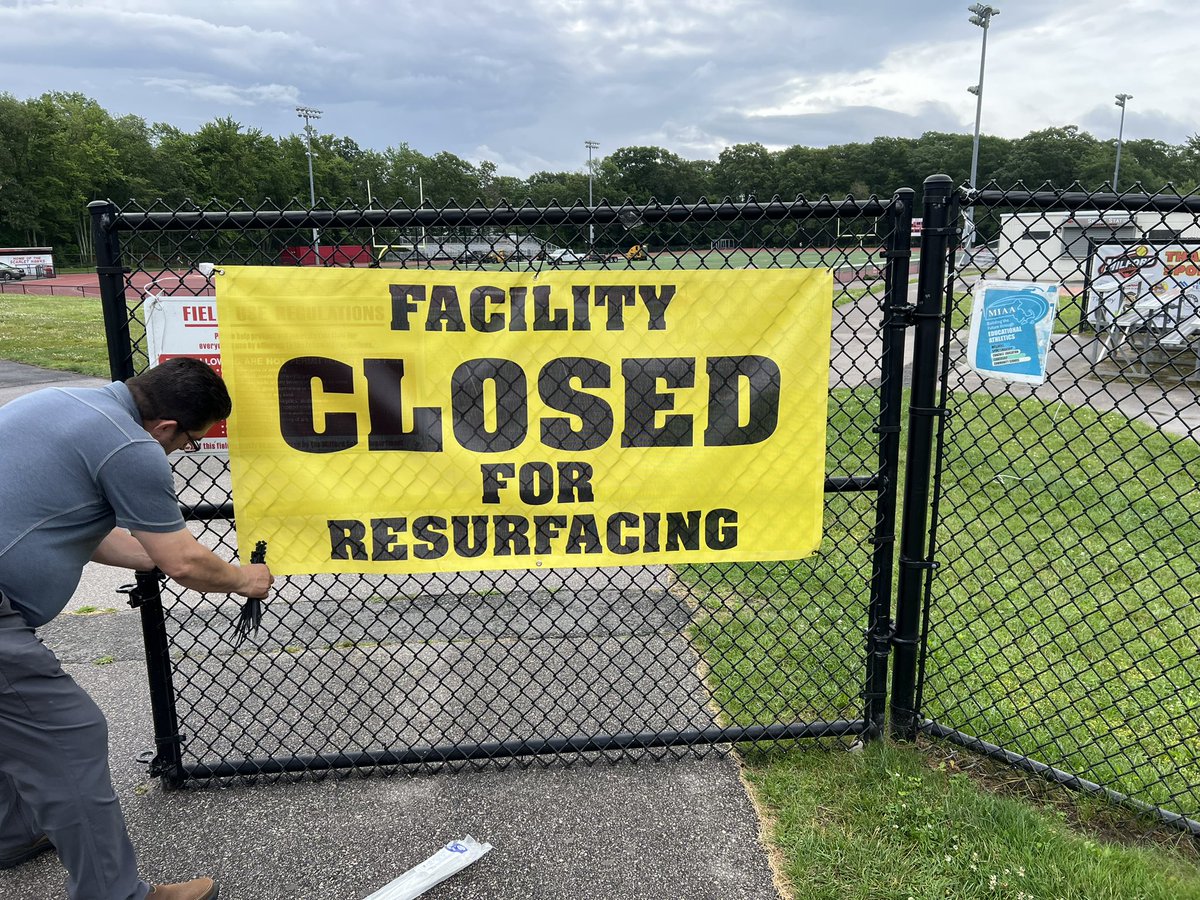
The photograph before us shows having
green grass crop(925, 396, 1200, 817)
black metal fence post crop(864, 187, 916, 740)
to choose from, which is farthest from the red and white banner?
green grass crop(925, 396, 1200, 817)

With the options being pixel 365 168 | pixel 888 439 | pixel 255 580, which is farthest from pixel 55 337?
pixel 365 168

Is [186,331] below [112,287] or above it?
below

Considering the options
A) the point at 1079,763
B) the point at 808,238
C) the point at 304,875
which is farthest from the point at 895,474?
the point at 304,875

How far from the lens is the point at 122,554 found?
2.60m

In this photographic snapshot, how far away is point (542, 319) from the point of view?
2.71 metres

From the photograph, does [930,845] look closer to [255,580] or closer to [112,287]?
[255,580]

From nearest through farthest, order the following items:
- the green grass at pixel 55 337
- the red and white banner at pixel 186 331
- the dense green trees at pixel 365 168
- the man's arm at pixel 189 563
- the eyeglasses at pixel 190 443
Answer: the man's arm at pixel 189 563 < the eyeglasses at pixel 190 443 < the red and white banner at pixel 186 331 < the green grass at pixel 55 337 < the dense green trees at pixel 365 168

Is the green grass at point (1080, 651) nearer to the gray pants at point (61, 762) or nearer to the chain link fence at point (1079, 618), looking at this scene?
the chain link fence at point (1079, 618)

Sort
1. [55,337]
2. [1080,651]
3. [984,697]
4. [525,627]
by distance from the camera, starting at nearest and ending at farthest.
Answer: [984,697] → [1080,651] → [525,627] → [55,337]

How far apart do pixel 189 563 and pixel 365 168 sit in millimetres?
112503

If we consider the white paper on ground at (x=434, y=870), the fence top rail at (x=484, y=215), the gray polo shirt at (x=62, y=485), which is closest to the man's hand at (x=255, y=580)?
the gray polo shirt at (x=62, y=485)

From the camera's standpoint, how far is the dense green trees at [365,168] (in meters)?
70.2

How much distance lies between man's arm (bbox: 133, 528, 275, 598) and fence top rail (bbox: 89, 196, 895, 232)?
102 centimetres

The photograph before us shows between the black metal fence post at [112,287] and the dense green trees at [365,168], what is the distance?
4806 cm
